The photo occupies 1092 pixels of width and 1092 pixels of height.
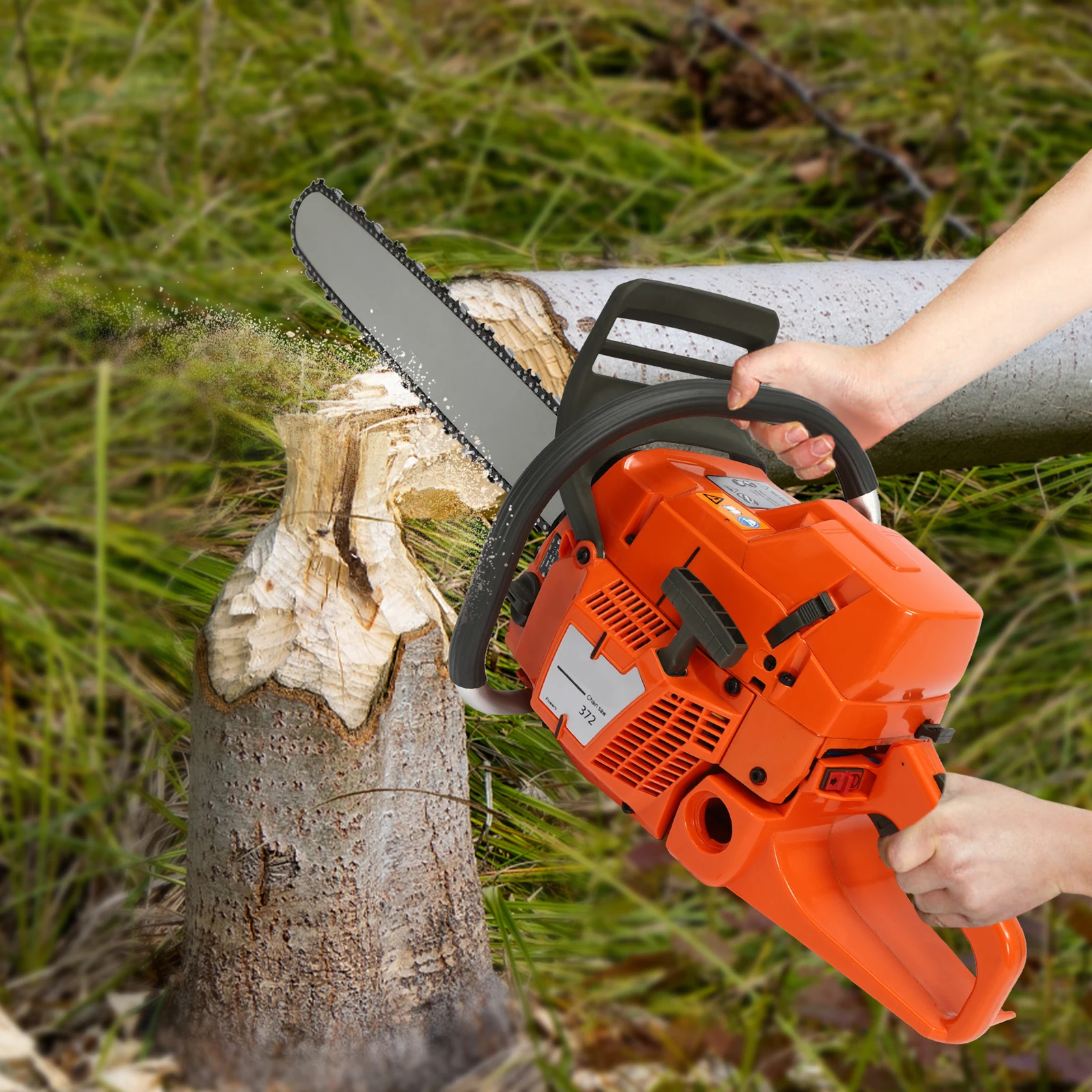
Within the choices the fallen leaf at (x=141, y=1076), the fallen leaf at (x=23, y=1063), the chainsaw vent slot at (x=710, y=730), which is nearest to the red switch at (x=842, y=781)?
the chainsaw vent slot at (x=710, y=730)

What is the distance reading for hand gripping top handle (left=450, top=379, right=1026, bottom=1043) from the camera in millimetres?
930

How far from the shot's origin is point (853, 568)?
90 centimetres

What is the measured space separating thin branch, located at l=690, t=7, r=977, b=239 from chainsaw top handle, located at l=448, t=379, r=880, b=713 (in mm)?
1791

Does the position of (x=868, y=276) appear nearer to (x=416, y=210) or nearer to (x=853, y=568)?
(x=853, y=568)

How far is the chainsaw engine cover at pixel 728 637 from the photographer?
0.90 metres

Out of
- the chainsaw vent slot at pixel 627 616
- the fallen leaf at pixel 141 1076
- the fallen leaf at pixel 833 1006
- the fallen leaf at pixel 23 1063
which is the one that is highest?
the chainsaw vent slot at pixel 627 616

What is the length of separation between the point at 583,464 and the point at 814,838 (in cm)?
44

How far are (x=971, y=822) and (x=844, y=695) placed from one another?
187 mm

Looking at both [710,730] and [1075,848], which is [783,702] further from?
[1075,848]

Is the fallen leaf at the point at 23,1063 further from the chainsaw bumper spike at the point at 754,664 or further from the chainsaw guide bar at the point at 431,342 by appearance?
the chainsaw guide bar at the point at 431,342

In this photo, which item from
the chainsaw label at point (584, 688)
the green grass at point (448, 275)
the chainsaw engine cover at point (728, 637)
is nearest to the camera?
the chainsaw engine cover at point (728, 637)

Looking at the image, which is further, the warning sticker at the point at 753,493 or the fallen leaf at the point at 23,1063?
the fallen leaf at the point at 23,1063

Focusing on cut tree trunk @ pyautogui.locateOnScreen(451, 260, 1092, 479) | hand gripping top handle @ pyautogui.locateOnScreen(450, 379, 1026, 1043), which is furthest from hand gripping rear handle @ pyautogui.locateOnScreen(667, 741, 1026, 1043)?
cut tree trunk @ pyautogui.locateOnScreen(451, 260, 1092, 479)

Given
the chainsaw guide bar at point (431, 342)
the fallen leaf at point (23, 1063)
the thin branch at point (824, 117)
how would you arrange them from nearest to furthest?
the chainsaw guide bar at point (431, 342), the fallen leaf at point (23, 1063), the thin branch at point (824, 117)
